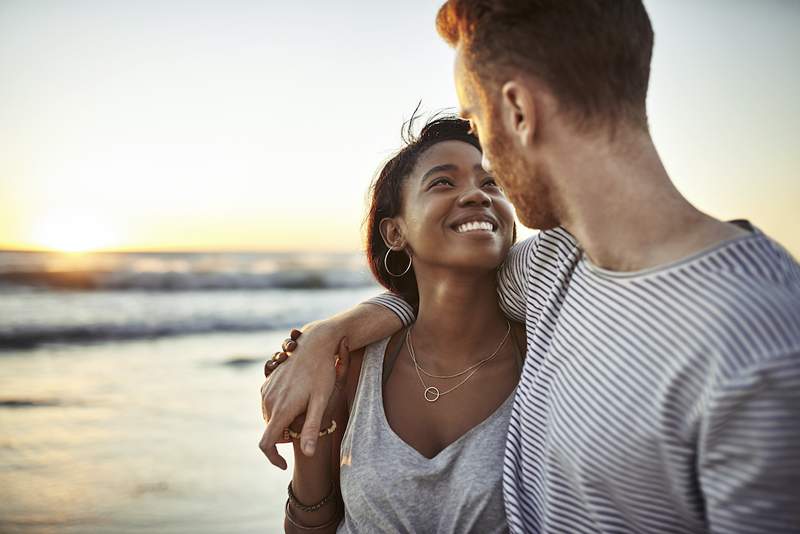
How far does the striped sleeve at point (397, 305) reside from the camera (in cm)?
272

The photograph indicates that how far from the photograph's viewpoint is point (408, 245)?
2.86 m

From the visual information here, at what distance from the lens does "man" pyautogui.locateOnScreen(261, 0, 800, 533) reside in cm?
121

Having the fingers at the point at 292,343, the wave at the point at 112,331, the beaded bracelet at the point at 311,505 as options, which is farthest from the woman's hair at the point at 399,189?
the wave at the point at 112,331

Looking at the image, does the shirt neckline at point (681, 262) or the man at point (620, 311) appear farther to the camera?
the shirt neckline at point (681, 262)

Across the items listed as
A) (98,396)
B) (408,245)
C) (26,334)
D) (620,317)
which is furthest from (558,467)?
(26,334)

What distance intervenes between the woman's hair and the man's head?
1084mm

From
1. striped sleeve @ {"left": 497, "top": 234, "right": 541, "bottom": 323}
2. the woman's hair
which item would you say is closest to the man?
striped sleeve @ {"left": 497, "top": 234, "right": 541, "bottom": 323}

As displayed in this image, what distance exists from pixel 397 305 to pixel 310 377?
66cm

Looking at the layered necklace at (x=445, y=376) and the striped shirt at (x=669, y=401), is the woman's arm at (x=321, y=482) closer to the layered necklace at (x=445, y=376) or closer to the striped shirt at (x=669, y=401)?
the layered necklace at (x=445, y=376)

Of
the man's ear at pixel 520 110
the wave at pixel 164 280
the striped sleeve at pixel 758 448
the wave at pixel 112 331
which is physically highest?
the man's ear at pixel 520 110

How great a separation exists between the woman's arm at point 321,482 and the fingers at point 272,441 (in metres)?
0.21

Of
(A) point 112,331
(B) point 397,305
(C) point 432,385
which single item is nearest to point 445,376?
(C) point 432,385

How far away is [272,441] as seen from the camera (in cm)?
208

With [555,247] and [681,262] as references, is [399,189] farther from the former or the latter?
A: [681,262]
